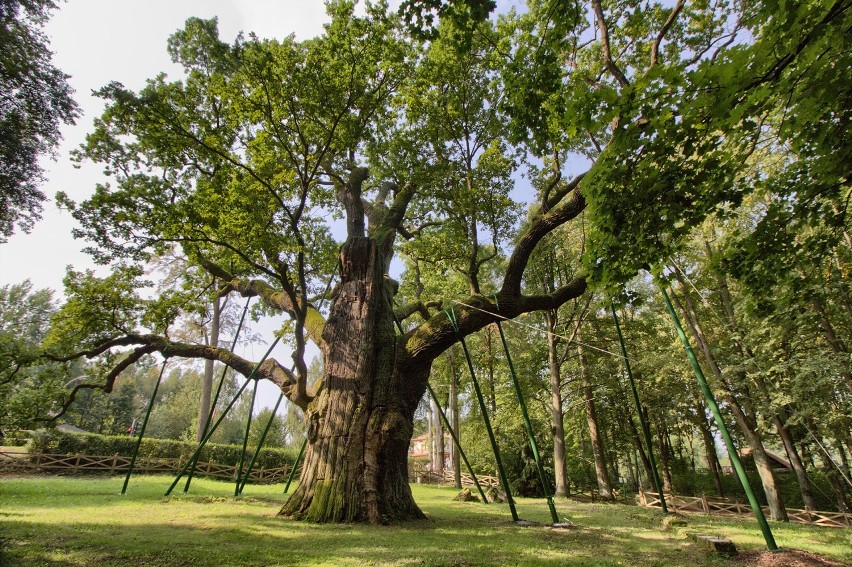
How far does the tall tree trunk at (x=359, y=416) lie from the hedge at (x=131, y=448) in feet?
46.5

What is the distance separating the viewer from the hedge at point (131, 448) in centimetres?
1623

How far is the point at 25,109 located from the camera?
6730 millimetres

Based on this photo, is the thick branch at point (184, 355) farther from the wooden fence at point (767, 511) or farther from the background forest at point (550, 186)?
the wooden fence at point (767, 511)

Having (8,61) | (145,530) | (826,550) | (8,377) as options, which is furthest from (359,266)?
(826,550)

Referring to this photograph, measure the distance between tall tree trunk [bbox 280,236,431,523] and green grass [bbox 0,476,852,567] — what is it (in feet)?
1.66

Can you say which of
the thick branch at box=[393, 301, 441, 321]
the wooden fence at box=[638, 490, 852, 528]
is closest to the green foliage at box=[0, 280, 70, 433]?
the thick branch at box=[393, 301, 441, 321]

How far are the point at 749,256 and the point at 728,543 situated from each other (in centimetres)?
363

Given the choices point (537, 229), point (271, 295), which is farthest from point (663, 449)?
point (271, 295)

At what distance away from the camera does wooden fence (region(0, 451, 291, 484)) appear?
15227 millimetres

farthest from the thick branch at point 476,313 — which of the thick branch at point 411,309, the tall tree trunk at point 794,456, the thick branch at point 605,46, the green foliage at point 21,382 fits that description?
the tall tree trunk at point 794,456

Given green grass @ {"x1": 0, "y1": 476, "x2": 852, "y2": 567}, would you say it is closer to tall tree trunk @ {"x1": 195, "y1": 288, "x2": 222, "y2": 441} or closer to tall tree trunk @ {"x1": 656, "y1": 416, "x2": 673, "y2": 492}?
tall tree trunk @ {"x1": 195, "y1": 288, "x2": 222, "y2": 441}

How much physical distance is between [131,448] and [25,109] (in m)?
17.6

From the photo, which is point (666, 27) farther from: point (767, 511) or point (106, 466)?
point (106, 466)

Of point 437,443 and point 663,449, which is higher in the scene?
point 437,443
